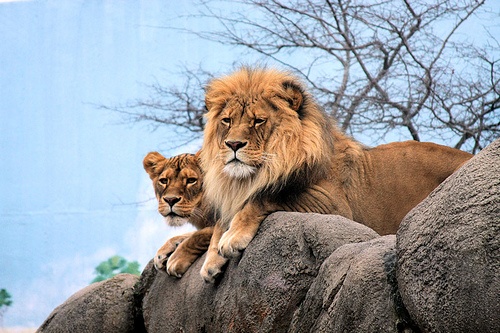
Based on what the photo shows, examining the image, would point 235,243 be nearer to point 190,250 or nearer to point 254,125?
point 254,125

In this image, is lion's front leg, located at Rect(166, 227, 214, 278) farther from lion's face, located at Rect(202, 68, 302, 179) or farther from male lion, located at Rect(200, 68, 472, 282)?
lion's face, located at Rect(202, 68, 302, 179)

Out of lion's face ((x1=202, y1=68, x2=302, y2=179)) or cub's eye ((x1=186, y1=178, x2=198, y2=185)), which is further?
cub's eye ((x1=186, y1=178, x2=198, y2=185))

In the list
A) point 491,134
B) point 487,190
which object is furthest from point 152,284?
point 491,134

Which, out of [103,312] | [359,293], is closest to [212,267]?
[359,293]

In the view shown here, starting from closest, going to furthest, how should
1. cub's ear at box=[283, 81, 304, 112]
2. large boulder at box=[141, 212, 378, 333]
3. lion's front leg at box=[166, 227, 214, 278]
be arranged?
large boulder at box=[141, 212, 378, 333] < cub's ear at box=[283, 81, 304, 112] < lion's front leg at box=[166, 227, 214, 278]

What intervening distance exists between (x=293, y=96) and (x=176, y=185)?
90 centimetres

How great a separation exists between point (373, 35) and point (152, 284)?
4.10 meters

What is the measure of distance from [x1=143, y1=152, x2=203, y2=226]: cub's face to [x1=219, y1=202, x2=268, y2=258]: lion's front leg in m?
0.62

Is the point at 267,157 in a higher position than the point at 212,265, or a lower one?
higher

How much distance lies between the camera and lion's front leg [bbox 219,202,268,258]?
3.74m

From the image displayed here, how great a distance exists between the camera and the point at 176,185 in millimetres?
4551

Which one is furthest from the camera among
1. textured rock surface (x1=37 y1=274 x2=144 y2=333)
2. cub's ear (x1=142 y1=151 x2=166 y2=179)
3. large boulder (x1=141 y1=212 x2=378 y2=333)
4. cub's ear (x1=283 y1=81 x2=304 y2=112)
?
textured rock surface (x1=37 y1=274 x2=144 y2=333)

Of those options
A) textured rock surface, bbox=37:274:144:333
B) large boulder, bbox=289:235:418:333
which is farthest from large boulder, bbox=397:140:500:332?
textured rock surface, bbox=37:274:144:333

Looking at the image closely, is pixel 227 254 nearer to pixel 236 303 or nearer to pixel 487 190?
pixel 236 303
